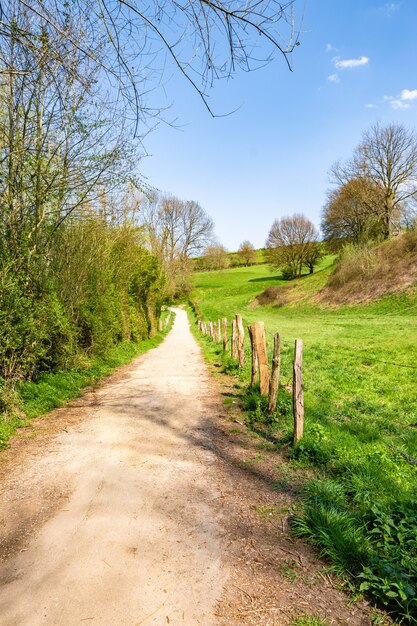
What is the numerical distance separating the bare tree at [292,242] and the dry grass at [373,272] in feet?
66.1

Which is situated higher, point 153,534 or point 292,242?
point 292,242

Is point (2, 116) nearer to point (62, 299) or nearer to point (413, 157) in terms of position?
point (62, 299)

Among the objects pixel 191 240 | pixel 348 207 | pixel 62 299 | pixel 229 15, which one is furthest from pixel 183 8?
pixel 191 240

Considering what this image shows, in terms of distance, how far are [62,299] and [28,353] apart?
292 centimetres

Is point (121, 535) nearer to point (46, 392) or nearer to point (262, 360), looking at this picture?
point (262, 360)

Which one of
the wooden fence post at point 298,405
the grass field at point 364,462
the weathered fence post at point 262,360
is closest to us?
the grass field at point 364,462

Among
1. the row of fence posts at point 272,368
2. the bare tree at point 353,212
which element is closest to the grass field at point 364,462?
the row of fence posts at point 272,368

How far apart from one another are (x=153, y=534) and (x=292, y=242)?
57161 mm

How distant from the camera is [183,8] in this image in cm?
256

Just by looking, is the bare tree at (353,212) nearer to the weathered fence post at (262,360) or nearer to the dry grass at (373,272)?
the dry grass at (373,272)

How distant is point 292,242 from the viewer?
186 ft

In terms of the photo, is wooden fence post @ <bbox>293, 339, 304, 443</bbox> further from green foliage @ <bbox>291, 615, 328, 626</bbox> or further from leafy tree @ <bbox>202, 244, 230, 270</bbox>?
leafy tree @ <bbox>202, 244, 230, 270</bbox>

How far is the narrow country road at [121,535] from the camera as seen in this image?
8.17ft

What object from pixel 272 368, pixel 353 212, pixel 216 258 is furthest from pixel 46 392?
pixel 216 258
